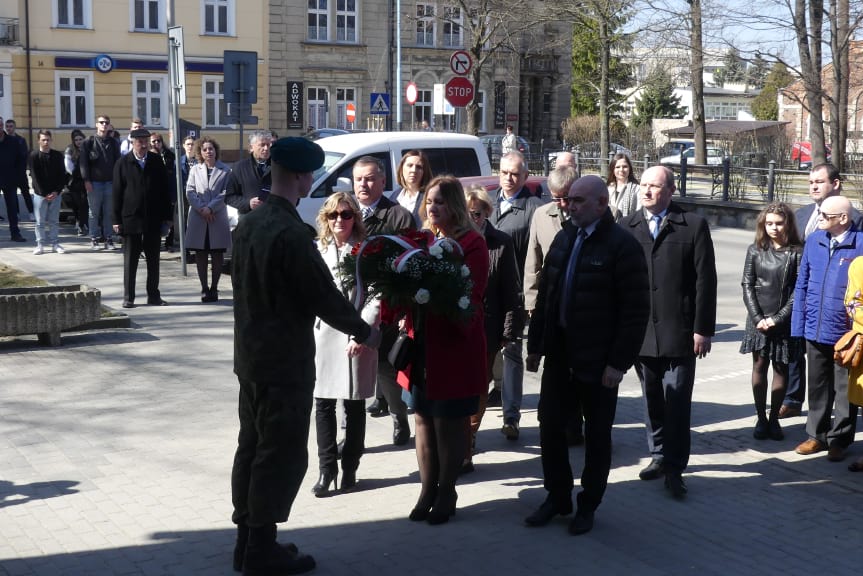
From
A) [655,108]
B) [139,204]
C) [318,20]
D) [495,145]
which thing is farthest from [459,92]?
[655,108]

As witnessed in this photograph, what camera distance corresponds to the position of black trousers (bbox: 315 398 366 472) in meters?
6.53

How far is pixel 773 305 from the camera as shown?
8.03 meters

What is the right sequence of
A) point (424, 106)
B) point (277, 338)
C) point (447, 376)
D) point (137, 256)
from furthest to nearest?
point (424, 106)
point (137, 256)
point (447, 376)
point (277, 338)

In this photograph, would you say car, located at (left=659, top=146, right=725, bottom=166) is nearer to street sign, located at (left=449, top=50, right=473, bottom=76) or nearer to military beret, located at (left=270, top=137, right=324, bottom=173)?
street sign, located at (left=449, top=50, right=473, bottom=76)

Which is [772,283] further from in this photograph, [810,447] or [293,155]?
[293,155]

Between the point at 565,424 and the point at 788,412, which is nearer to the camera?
the point at 565,424

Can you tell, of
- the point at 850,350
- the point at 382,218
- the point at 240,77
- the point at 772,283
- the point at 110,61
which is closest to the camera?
the point at 850,350

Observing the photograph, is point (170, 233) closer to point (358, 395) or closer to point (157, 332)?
point (157, 332)

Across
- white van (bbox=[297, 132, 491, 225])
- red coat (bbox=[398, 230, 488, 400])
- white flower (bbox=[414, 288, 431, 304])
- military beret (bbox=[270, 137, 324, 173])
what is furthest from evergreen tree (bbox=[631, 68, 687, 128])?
military beret (bbox=[270, 137, 324, 173])

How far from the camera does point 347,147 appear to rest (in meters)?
15.1

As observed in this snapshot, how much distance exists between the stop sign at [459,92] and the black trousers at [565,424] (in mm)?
14825

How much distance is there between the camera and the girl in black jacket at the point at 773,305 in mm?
7984

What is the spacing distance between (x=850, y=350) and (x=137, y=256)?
8228 millimetres

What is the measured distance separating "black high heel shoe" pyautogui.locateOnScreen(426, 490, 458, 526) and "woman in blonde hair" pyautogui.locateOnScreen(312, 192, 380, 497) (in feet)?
2.42
